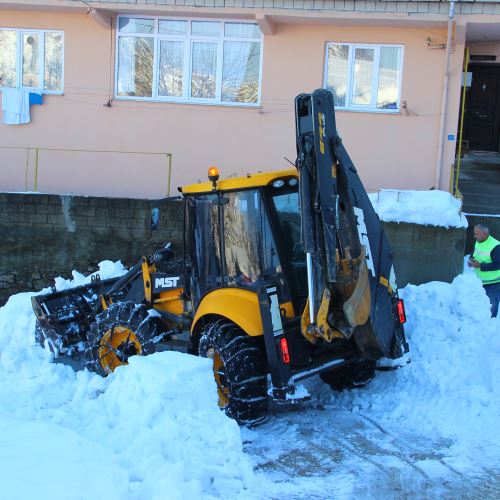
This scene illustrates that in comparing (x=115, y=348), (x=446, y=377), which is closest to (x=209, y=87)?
(x=115, y=348)

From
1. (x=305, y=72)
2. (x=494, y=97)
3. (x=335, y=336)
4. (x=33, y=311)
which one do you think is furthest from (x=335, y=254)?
(x=494, y=97)

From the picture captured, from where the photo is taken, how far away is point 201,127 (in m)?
12.4

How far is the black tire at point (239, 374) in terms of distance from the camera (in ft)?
17.4

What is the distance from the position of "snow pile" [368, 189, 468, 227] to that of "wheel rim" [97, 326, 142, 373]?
461 cm

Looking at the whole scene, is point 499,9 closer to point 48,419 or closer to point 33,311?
point 33,311

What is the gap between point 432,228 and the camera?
945 centimetres

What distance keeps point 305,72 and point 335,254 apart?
772 cm

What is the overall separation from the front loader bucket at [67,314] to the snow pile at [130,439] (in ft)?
6.09

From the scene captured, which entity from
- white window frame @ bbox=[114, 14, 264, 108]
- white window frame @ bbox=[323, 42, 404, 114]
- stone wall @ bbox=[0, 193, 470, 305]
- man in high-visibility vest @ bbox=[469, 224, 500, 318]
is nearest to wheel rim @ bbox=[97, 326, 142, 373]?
stone wall @ bbox=[0, 193, 470, 305]

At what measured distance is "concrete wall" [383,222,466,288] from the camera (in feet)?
30.8

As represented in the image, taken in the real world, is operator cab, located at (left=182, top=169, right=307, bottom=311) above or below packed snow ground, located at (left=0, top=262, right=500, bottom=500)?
above

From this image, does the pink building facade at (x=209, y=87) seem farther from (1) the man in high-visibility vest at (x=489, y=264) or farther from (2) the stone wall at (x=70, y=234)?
(1) the man in high-visibility vest at (x=489, y=264)

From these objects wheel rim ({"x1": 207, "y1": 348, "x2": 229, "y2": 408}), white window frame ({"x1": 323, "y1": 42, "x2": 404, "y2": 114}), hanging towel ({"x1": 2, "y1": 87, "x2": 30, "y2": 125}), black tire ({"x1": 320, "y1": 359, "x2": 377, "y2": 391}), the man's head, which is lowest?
black tire ({"x1": 320, "y1": 359, "x2": 377, "y2": 391})

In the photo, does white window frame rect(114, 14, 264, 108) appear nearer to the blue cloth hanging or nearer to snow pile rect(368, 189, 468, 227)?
the blue cloth hanging
